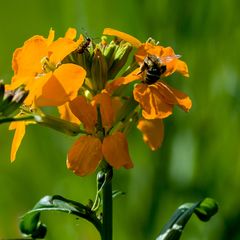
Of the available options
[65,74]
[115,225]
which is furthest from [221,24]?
[65,74]

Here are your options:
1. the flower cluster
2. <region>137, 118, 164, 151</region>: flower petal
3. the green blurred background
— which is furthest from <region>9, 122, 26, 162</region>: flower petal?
the green blurred background

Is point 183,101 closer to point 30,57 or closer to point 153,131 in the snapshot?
point 153,131

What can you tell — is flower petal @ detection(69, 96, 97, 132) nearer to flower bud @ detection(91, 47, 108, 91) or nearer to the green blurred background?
flower bud @ detection(91, 47, 108, 91)

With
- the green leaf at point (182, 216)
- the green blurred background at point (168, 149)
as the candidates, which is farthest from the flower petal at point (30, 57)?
the green blurred background at point (168, 149)

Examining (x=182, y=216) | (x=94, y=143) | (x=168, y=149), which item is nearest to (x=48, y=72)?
(x=94, y=143)

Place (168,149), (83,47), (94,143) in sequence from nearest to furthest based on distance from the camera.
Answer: (94,143), (83,47), (168,149)

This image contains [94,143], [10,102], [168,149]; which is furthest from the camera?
[168,149]
